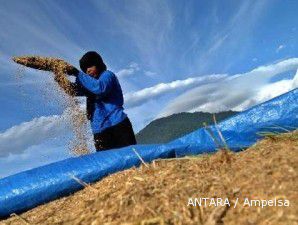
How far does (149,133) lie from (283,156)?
186 ft

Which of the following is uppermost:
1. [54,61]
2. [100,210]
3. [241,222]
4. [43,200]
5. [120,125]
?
[54,61]

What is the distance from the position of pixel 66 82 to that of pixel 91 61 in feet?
1.39

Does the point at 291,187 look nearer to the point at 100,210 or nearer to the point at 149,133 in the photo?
the point at 100,210

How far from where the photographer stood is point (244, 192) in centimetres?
230

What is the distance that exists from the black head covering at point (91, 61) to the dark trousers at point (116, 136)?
82 cm

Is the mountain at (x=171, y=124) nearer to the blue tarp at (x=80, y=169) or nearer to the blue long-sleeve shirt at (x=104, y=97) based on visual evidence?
the blue long-sleeve shirt at (x=104, y=97)

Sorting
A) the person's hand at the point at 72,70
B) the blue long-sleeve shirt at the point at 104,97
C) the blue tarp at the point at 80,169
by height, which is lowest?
the blue tarp at the point at 80,169

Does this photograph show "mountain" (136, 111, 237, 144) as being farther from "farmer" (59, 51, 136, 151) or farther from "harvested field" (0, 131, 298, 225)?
"harvested field" (0, 131, 298, 225)

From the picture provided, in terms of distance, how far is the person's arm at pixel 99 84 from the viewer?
580cm

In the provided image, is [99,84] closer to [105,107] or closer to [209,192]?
[105,107]

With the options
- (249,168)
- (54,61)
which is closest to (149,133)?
(54,61)

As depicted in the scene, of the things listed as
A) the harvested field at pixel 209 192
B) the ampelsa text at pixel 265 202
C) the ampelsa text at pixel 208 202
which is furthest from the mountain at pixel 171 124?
the ampelsa text at pixel 265 202

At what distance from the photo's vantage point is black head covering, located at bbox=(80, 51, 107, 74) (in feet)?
20.4

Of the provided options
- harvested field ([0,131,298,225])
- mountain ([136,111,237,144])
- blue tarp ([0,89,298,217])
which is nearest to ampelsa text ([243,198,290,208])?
harvested field ([0,131,298,225])
